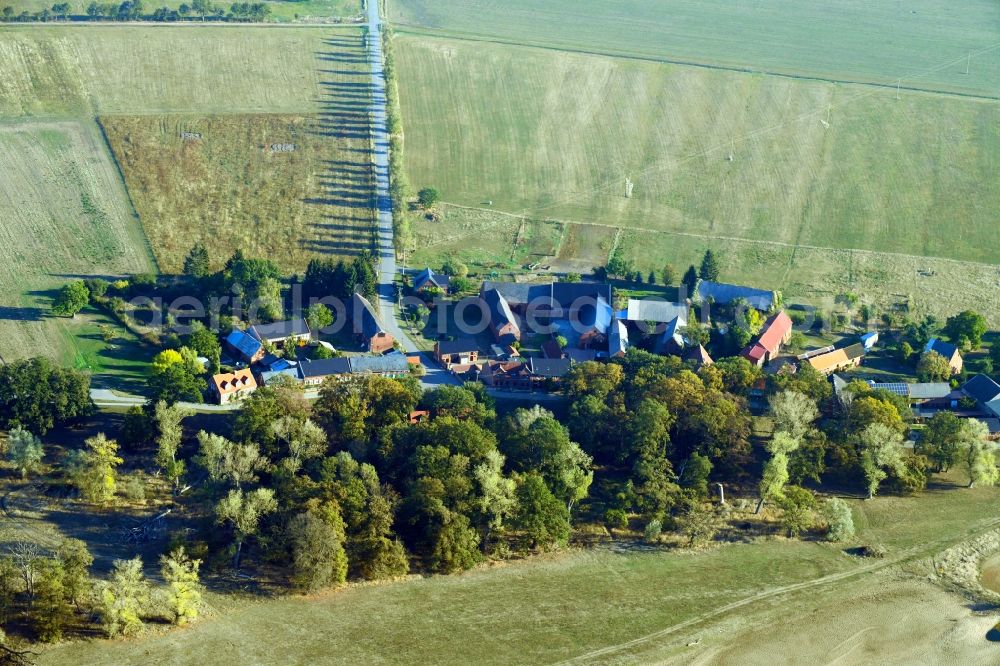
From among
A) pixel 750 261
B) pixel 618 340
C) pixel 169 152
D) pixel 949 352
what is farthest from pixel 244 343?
pixel 949 352

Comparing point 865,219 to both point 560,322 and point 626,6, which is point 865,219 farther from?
point 626,6

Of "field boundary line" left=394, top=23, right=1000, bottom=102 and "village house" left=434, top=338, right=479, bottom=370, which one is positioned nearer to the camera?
"village house" left=434, top=338, right=479, bottom=370

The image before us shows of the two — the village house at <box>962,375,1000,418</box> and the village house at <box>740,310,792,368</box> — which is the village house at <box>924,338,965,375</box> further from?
the village house at <box>740,310,792,368</box>

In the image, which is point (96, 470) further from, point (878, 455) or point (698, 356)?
point (878, 455)

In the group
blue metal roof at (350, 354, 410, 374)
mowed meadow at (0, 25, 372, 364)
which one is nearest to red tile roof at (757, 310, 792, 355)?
blue metal roof at (350, 354, 410, 374)

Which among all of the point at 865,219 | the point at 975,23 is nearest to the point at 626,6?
the point at 975,23

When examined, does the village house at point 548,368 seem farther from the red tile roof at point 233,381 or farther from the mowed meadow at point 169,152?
the mowed meadow at point 169,152

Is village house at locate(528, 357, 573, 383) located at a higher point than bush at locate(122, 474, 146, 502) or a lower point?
higher
